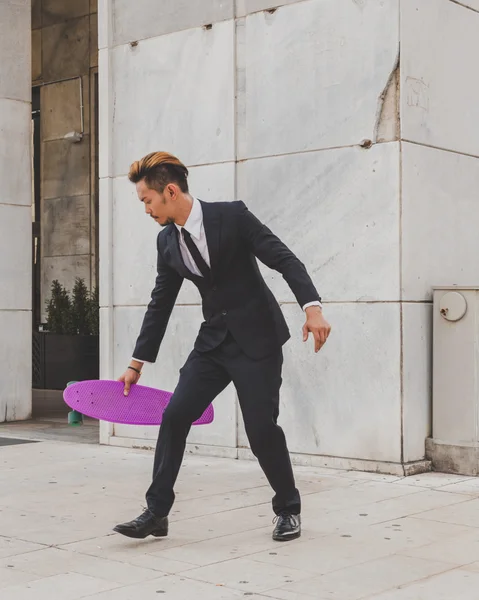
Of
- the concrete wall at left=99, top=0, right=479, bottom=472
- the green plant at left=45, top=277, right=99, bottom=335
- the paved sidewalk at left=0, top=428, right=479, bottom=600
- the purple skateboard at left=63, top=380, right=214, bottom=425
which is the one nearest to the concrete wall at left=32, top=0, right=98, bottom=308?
the green plant at left=45, top=277, right=99, bottom=335

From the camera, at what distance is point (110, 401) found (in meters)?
5.39

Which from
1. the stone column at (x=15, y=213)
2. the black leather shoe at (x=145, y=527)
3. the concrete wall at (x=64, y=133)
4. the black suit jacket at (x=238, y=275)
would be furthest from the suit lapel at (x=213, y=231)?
the concrete wall at (x=64, y=133)

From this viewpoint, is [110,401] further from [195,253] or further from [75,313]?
[75,313]

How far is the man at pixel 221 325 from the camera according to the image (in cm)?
498

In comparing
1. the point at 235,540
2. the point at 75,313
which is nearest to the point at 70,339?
the point at 75,313

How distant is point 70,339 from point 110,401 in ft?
34.4

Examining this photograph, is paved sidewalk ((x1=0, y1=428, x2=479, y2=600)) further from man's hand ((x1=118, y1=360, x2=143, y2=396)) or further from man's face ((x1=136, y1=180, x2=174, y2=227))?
man's face ((x1=136, y1=180, x2=174, y2=227))

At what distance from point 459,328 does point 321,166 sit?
1549mm

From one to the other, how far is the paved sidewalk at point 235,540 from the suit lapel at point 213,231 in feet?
4.65

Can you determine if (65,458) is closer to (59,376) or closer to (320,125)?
(320,125)

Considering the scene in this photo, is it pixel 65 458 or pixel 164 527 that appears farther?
pixel 65 458

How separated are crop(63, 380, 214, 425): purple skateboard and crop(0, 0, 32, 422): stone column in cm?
543

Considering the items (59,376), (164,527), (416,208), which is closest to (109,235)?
(416,208)

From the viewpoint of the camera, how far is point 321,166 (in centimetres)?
749
